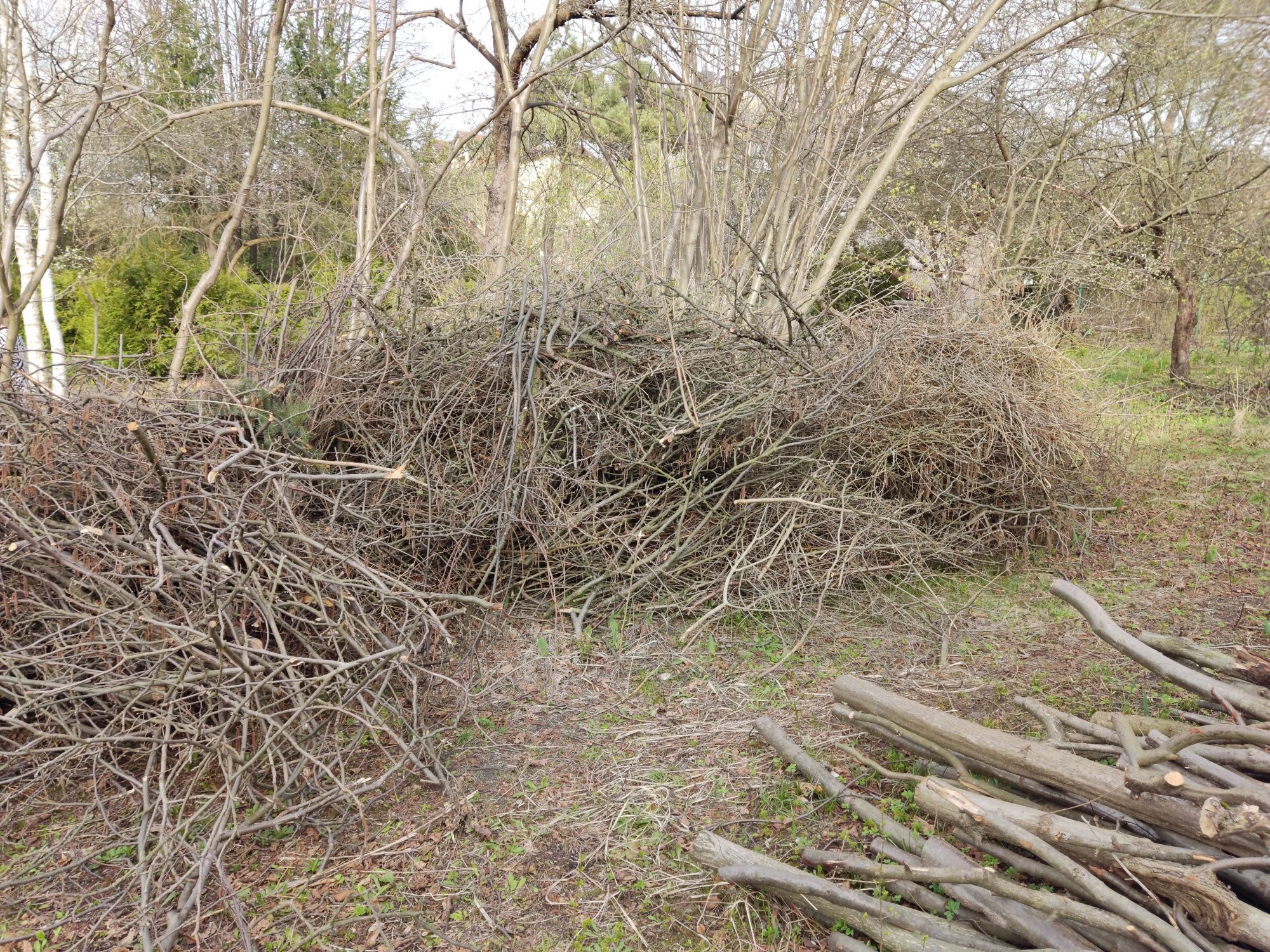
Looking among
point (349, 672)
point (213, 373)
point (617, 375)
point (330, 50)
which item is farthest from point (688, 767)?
point (330, 50)

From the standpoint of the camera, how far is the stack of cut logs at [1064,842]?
194 centimetres

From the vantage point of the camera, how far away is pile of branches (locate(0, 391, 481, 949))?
2.61 meters

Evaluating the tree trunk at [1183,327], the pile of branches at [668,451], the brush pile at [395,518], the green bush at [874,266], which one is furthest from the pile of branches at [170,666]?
the tree trunk at [1183,327]

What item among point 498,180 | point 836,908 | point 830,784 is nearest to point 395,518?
point 830,784

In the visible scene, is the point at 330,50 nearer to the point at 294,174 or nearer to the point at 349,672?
the point at 294,174

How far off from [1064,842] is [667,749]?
1.55 m

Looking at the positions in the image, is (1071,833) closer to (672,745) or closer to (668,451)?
(672,745)

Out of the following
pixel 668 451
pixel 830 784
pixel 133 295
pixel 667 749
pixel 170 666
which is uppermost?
pixel 133 295

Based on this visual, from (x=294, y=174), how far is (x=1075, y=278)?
964cm

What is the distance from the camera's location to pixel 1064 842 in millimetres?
2154

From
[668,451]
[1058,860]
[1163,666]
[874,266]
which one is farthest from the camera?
[874,266]

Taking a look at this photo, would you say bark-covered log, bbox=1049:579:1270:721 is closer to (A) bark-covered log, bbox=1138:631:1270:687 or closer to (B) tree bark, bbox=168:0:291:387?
(A) bark-covered log, bbox=1138:631:1270:687

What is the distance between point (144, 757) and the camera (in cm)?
310

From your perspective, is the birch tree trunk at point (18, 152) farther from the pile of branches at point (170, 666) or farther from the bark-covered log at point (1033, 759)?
the bark-covered log at point (1033, 759)
